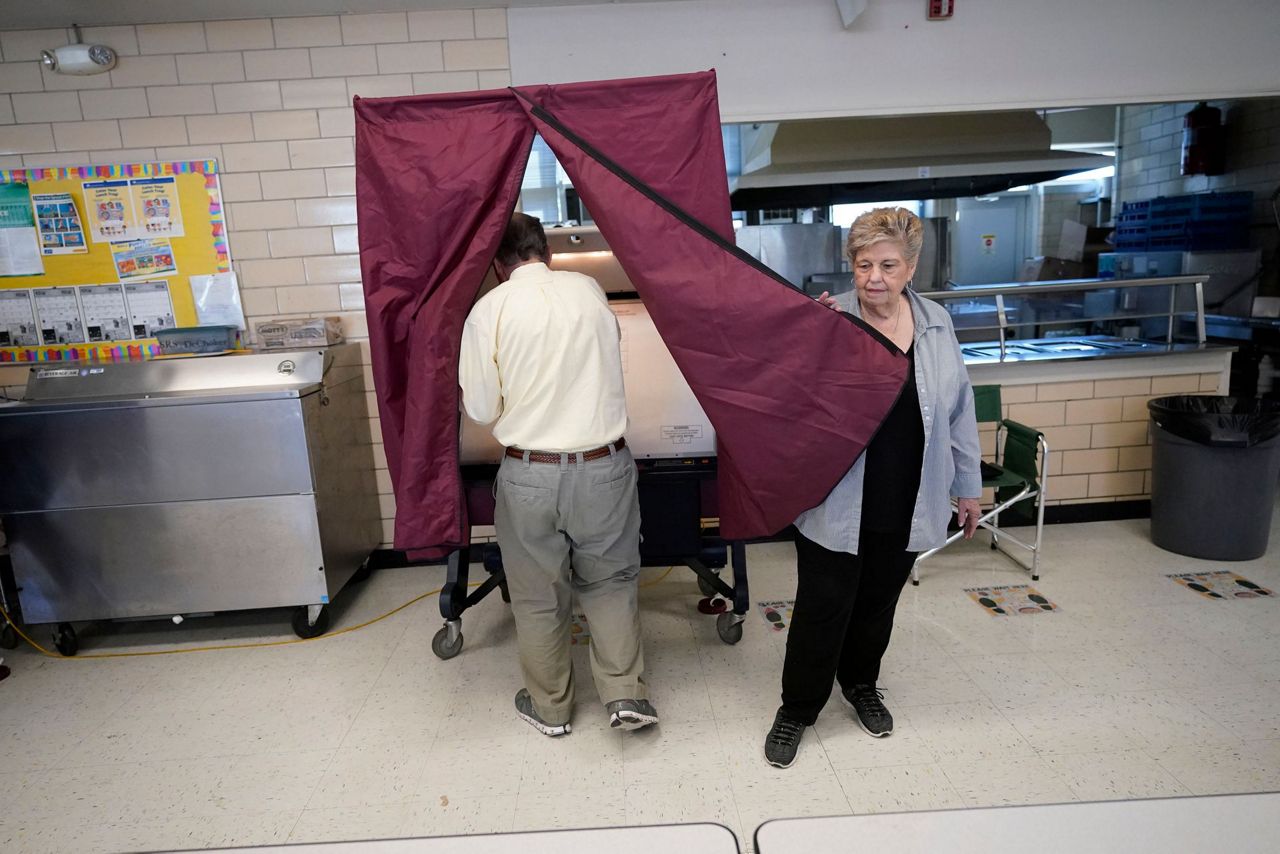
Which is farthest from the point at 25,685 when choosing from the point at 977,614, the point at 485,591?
the point at 977,614

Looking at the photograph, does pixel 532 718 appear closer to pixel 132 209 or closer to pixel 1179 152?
pixel 132 209

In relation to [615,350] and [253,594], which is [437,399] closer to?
[615,350]

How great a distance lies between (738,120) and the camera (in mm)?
3404

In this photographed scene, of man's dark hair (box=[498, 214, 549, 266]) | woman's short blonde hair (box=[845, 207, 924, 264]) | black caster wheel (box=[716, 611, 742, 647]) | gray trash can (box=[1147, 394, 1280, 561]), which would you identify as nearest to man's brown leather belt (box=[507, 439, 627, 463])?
man's dark hair (box=[498, 214, 549, 266])

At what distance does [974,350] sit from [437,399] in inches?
119

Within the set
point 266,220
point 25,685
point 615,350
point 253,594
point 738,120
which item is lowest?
point 25,685

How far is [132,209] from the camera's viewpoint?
341 cm

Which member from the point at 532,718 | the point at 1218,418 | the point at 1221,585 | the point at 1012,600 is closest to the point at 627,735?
the point at 532,718

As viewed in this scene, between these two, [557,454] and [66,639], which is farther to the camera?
[66,639]

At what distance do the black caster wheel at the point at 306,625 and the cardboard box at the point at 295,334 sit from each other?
3.78 feet

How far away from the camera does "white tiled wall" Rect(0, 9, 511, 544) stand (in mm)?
3295

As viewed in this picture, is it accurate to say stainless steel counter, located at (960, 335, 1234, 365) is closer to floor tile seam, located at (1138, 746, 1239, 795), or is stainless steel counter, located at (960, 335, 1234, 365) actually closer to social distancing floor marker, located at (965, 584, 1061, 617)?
social distancing floor marker, located at (965, 584, 1061, 617)

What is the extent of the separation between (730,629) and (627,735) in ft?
2.16

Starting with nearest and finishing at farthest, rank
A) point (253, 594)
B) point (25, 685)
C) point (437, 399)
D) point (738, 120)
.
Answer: point (437, 399)
point (25, 685)
point (253, 594)
point (738, 120)
